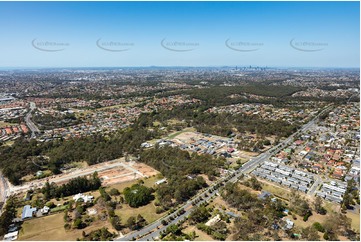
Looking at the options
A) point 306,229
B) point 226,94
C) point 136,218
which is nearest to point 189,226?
point 136,218

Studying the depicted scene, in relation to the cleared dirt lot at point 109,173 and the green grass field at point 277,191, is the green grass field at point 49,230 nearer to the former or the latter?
the cleared dirt lot at point 109,173

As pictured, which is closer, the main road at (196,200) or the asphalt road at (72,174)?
the main road at (196,200)

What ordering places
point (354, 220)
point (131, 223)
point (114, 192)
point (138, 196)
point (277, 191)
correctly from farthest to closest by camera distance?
point (277, 191), point (114, 192), point (138, 196), point (354, 220), point (131, 223)

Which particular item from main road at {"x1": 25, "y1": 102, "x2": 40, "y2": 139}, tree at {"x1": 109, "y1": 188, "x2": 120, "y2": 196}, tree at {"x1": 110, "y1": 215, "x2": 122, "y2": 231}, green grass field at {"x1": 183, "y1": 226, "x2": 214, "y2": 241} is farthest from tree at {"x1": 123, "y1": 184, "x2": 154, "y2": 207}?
main road at {"x1": 25, "y1": 102, "x2": 40, "y2": 139}

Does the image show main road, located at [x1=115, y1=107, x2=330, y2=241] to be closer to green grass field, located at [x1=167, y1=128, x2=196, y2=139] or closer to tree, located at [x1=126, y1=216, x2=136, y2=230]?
tree, located at [x1=126, y1=216, x2=136, y2=230]

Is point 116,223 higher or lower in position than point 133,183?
higher

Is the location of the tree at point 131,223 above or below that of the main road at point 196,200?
above

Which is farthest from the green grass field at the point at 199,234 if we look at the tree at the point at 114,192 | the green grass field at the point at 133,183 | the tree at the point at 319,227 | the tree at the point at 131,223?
the tree at the point at 114,192

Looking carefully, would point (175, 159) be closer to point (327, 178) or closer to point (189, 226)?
point (189, 226)

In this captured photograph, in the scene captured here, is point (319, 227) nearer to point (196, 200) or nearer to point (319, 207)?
point (319, 207)

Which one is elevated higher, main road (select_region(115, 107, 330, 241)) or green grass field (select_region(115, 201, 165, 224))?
main road (select_region(115, 107, 330, 241))

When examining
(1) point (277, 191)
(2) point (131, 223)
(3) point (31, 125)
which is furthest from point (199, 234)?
(3) point (31, 125)
